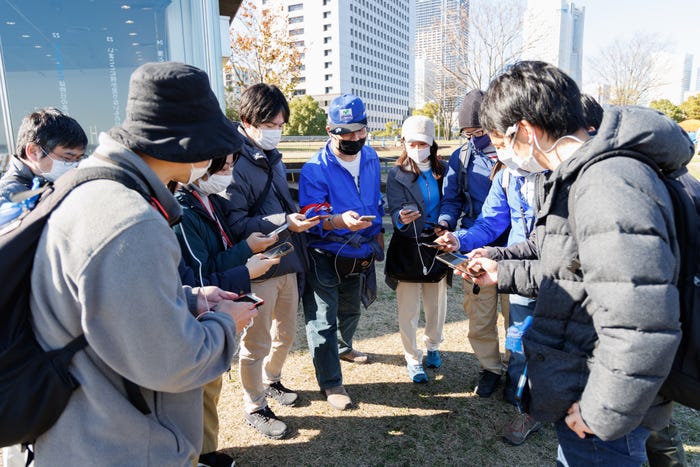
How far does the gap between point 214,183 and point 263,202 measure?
0.49 metres

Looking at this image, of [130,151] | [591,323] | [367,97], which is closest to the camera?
[130,151]

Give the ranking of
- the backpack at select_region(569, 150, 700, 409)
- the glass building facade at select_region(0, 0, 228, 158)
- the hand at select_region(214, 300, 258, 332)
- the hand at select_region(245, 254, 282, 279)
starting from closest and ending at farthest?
the backpack at select_region(569, 150, 700, 409) < the hand at select_region(214, 300, 258, 332) < the hand at select_region(245, 254, 282, 279) < the glass building facade at select_region(0, 0, 228, 158)

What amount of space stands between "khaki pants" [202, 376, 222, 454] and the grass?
40cm

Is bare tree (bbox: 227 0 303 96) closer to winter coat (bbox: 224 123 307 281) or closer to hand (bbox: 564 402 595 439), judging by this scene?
winter coat (bbox: 224 123 307 281)

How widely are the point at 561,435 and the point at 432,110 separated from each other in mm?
46490

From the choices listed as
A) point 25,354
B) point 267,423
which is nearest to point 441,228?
point 267,423

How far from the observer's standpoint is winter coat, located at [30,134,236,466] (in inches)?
42.0

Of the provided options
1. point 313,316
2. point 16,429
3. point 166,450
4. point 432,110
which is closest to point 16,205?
point 16,429

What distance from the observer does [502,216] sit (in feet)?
10.5

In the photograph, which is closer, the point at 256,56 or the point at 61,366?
the point at 61,366

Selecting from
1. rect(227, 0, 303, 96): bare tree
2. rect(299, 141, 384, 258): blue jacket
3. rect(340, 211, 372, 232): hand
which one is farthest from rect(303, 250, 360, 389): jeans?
rect(227, 0, 303, 96): bare tree

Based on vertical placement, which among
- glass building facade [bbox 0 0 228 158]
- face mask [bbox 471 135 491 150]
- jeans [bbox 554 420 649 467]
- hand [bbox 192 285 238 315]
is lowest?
jeans [bbox 554 420 649 467]

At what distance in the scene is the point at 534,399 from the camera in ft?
5.24

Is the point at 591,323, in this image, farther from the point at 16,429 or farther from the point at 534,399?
the point at 16,429
